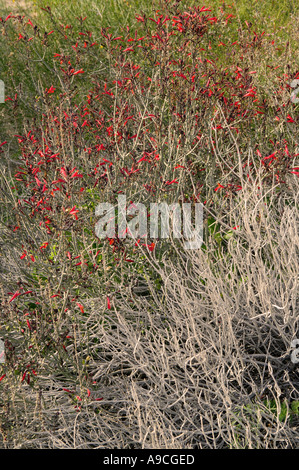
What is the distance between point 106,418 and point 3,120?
4237mm

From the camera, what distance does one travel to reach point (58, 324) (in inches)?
93.0

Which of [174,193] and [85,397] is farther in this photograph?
[174,193]

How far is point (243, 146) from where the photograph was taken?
12.5ft

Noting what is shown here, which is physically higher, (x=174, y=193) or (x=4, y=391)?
(x=174, y=193)
